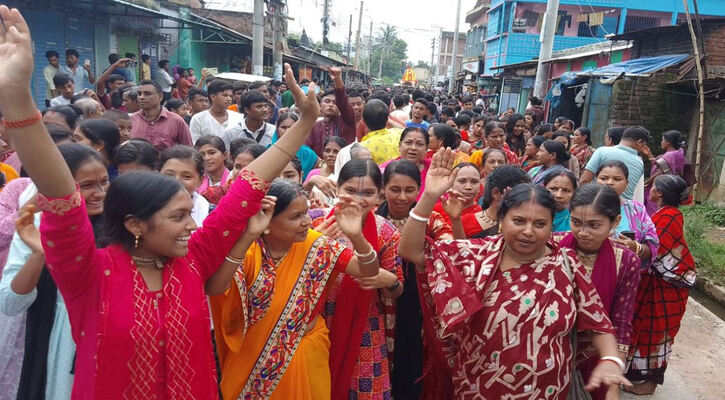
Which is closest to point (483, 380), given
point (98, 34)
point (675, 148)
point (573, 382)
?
point (573, 382)

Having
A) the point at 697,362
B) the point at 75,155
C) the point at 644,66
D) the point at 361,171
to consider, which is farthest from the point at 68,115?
the point at 644,66

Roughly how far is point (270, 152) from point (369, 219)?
836mm

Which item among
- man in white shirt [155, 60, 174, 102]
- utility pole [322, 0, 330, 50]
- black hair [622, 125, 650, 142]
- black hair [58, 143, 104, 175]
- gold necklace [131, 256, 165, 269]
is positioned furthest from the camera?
utility pole [322, 0, 330, 50]

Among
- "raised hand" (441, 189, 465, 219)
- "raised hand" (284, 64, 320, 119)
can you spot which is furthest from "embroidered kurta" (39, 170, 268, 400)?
"raised hand" (441, 189, 465, 219)

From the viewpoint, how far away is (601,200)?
2.65 metres

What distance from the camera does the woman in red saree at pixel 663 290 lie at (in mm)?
3604

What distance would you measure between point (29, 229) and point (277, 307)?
977 mm

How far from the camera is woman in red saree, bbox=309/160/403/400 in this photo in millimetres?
2635

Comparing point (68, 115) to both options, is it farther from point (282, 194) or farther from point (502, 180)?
point (502, 180)

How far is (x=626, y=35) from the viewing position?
12664 mm

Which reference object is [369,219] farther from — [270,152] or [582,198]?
[582,198]

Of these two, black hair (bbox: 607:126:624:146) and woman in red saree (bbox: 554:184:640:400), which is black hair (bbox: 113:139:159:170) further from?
black hair (bbox: 607:126:624:146)

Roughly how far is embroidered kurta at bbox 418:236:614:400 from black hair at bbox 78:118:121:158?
2158 millimetres

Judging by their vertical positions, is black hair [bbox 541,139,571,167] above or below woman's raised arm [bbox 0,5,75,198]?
below
